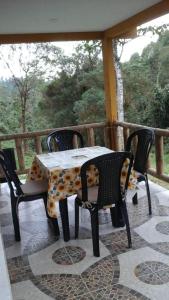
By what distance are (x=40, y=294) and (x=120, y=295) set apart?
0.57m

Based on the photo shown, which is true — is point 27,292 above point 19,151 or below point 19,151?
below

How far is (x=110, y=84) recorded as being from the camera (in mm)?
5441

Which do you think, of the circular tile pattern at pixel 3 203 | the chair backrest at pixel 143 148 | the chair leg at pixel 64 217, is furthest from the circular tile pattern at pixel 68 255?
the circular tile pattern at pixel 3 203

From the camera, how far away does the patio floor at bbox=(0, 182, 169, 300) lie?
218cm

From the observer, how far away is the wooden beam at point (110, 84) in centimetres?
534

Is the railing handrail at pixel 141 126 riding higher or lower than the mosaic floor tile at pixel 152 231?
higher

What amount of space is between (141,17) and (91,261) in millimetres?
3143

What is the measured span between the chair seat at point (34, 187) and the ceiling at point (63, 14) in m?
1.90

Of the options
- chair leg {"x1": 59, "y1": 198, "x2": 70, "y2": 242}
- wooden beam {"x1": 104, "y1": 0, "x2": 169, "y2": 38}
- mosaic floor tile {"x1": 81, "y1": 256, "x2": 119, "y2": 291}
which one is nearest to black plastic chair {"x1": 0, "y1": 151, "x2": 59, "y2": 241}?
chair leg {"x1": 59, "y1": 198, "x2": 70, "y2": 242}

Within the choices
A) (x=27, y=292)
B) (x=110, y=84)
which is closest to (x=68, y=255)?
(x=27, y=292)

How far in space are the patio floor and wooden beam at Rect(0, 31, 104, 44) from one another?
2892 millimetres

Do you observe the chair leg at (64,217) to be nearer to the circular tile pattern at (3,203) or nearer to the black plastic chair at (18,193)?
the black plastic chair at (18,193)

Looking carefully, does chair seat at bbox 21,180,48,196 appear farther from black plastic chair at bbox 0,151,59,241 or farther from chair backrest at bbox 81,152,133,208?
chair backrest at bbox 81,152,133,208

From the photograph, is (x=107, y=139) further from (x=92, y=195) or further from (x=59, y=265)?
(x=59, y=265)
